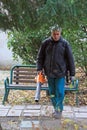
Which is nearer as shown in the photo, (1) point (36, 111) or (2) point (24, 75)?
(1) point (36, 111)

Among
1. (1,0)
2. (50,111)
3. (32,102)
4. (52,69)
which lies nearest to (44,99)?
(32,102)

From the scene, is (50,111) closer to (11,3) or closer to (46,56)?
A: (46,56)

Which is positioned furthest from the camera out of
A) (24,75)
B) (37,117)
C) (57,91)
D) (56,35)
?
(24,75)

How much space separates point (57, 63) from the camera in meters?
7.83

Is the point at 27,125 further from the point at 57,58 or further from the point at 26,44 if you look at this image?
the point at 26,44

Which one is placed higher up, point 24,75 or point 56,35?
point 56,35

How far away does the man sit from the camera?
7.85 meters

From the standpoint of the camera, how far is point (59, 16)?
507 centimetres

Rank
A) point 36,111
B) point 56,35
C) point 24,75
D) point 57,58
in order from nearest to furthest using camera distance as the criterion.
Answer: point 56,35, point 57,58, point 36,111, point 24,75

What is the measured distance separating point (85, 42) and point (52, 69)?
11.8ft

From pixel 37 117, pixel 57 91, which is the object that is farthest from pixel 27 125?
pixel 57 91

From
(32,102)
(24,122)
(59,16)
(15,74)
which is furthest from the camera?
(15,74)

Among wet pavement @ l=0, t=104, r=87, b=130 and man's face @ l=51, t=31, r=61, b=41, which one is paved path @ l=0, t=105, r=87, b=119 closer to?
wet pavement @ l=0, t=104, r=87, b=130

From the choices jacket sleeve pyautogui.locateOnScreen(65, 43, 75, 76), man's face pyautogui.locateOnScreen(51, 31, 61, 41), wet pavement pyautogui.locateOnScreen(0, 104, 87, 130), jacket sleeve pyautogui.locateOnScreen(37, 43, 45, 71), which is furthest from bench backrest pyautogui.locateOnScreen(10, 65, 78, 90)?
man's face pyautogui.locateOnScreen(51, 31, 61, 41)
